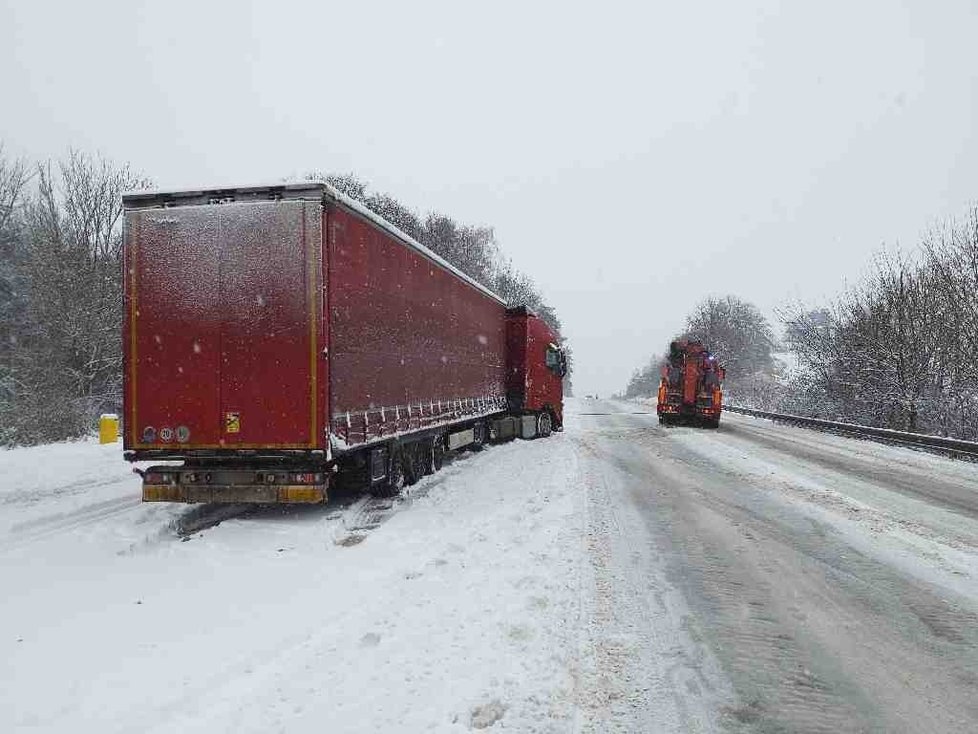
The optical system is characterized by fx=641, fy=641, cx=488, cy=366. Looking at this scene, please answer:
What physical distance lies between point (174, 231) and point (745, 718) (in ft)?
23.9

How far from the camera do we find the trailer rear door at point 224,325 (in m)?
7.16

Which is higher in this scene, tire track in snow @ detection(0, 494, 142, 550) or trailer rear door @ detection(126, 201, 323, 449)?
trailer rear door @ detection(126, 201, 323, 449)

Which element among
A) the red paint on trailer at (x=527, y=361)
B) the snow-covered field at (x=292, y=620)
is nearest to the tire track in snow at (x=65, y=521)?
the snow-covered field at (x=292, y=620)

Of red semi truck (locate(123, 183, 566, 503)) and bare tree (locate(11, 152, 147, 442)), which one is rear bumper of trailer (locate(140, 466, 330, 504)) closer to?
red semi truck (locate(123, 183, 566, 503))

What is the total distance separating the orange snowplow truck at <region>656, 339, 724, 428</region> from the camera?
25.4 meters

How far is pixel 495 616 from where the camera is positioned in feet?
15.1

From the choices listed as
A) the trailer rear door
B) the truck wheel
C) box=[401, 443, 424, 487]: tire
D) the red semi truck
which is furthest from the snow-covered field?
the truck wheel

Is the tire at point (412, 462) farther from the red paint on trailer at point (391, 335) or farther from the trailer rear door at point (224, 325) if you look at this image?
the trailer rear door at point (224, 325)

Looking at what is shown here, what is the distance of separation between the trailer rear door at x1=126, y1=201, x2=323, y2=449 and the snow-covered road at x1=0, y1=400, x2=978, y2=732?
1282 millimetres

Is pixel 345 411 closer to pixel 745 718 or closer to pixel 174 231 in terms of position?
pixel 174 231

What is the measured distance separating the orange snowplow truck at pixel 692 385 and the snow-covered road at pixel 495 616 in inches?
627

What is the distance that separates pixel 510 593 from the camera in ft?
16.7

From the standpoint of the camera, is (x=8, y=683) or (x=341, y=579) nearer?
(x=8, y=683)

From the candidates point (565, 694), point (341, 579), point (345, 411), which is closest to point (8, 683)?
point (341, 579)
